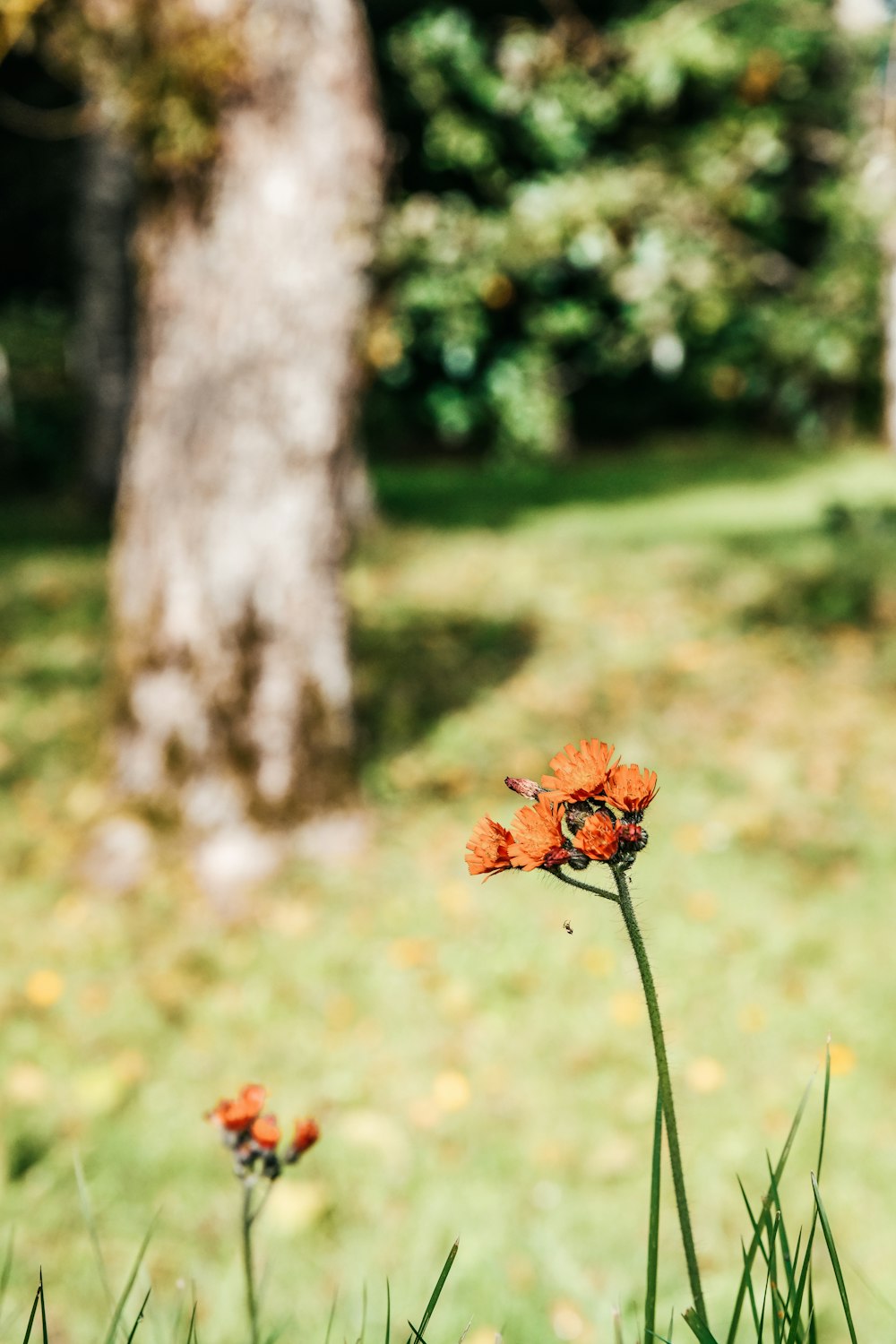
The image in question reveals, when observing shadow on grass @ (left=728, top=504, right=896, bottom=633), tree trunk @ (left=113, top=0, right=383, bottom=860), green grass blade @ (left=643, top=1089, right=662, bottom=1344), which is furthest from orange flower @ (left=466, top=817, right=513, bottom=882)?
shadow on grass @ (left=728, top=504, right=896, bottom=633)

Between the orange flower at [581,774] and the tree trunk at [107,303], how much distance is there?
318 inches

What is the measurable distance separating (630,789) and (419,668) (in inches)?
165

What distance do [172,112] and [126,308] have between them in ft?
19.6

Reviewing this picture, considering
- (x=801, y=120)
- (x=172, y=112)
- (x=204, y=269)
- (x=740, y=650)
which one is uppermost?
(x=801, y=120)

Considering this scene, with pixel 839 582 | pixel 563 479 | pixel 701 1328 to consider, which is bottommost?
pixel 839 582

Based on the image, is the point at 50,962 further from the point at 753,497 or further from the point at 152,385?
the point at 753,497

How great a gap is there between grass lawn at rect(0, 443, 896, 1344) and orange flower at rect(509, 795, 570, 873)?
27cm

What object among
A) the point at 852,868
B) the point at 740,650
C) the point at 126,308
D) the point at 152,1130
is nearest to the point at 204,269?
the point at 152,1130

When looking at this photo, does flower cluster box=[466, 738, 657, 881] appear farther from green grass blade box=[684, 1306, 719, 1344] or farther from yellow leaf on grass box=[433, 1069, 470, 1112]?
yellow leaf on grass box=[433, 1069, 470, 1112]

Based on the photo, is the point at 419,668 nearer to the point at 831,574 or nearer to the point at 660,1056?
the point at 831,574

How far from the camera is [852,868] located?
320cm

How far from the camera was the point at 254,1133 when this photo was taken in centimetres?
97

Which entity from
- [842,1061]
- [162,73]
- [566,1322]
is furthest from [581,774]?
[162,73]

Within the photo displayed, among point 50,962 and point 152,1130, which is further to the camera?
point 50,962
